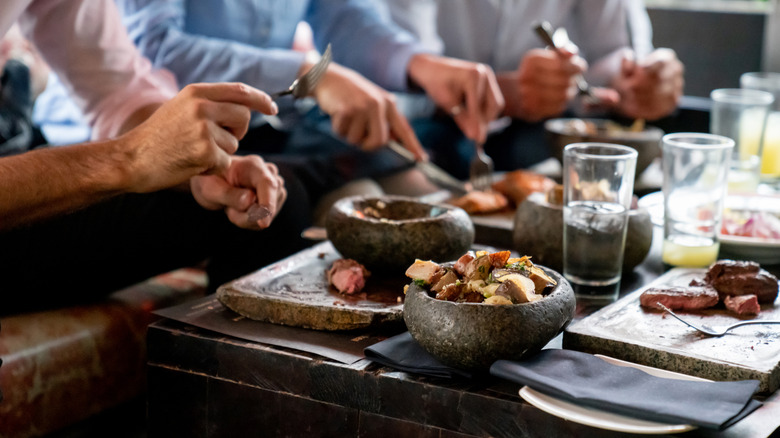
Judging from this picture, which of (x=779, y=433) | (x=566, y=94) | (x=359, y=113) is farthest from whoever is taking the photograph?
(x=566, y=94)

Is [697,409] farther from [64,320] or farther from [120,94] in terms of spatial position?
[120,94]

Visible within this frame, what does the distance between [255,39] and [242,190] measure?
1.20 metres

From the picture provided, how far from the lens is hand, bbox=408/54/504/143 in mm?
2297

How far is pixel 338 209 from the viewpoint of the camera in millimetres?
1385

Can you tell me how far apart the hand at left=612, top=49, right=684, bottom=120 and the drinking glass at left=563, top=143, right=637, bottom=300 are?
1.65 metres

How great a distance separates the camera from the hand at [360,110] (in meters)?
2.08

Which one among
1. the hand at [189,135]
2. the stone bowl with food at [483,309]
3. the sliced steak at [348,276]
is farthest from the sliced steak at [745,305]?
the hand at [189,135]

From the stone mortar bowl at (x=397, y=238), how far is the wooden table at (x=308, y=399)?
0.23 meters

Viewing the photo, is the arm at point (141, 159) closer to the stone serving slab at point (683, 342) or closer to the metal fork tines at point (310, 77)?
the metal fork tines at point (310, 77)

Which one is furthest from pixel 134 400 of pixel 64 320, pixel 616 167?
pixel 616 167

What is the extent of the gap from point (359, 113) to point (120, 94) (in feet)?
1.90

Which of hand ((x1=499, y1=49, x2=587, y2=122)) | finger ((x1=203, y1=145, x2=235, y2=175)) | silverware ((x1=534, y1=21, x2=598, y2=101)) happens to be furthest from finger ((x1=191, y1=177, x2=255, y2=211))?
hand ((x1=499, y1=49, x2=587, y2=122))

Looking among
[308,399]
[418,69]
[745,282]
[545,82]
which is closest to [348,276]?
[308,399]

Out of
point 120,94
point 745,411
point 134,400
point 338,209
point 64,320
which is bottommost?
point 134,400
